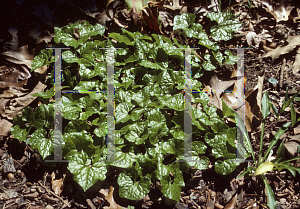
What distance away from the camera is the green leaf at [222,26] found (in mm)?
2506

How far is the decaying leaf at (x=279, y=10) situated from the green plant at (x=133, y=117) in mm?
954

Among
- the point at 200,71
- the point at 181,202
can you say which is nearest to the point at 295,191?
the point at 181,202

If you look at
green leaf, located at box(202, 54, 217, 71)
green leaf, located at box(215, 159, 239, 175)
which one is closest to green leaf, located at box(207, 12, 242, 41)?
green leaf, located at box(202, 54, 217, 71)

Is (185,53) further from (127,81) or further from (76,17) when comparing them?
(76,17)

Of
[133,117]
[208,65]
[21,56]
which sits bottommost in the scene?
[133,117]

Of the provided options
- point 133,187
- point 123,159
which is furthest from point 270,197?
point 123,159

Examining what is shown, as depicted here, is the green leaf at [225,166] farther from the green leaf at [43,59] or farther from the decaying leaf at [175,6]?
the green leaf at [43,59]

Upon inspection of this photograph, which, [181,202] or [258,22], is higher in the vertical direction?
[258,22]

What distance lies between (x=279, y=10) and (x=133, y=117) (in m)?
2.42

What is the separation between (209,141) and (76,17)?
86.1 inches

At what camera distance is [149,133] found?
6.56 ft

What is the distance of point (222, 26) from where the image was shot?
2535mm

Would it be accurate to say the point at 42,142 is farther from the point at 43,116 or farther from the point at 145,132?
the point at 145,132

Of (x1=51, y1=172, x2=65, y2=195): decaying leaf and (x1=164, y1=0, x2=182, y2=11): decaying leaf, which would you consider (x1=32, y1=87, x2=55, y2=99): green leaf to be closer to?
(x1=51, y1=172, x2=65, y2=195): decaying leaf
